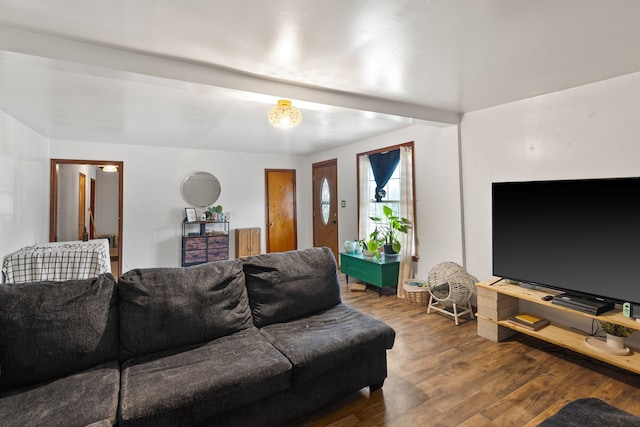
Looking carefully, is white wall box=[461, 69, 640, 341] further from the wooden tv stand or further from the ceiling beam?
the ceiling beam

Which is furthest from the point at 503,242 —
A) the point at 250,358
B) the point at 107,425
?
the point at 107,425

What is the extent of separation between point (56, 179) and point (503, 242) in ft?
20.7

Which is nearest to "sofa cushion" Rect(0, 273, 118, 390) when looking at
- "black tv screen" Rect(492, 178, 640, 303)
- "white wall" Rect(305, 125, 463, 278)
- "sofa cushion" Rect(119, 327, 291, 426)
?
"sofa cushion" Rect(119, 327, 291, 426)

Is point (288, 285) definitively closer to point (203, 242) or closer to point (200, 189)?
point (203, 242)

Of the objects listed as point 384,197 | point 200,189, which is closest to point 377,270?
point 384,197

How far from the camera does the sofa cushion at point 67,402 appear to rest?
1.26 meters

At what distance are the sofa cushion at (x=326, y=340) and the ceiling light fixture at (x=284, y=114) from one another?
5.36ft

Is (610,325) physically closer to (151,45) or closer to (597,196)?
(597,196)

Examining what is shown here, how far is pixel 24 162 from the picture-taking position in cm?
380

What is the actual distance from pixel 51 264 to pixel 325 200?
4.30 metres

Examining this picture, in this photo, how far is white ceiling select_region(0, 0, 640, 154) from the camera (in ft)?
5.38

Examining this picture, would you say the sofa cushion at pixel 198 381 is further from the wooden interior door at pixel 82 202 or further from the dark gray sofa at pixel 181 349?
the wooden interior door at pixel 82 202

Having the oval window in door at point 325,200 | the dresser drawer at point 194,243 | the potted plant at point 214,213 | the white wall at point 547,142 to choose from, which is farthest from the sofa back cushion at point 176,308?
the oval window in door at point 325,200

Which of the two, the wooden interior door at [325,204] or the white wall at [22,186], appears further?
the wooden interior door at [325,204]
